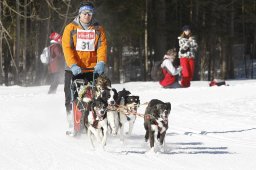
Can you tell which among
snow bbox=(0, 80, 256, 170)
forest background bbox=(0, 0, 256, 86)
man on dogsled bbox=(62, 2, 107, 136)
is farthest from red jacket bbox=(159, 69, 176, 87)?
forest background bbox=(0, 0, 256, 86)

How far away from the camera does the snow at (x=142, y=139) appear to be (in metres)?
7.34

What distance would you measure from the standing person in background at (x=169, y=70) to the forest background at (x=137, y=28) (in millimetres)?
9443

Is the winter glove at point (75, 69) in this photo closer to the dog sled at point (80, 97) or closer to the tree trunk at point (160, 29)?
the dog sled at point (80, 97)

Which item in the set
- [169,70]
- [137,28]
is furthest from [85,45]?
[137,28]

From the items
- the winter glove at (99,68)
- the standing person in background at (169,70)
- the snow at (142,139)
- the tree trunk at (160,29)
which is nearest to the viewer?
the snow at (142,139)

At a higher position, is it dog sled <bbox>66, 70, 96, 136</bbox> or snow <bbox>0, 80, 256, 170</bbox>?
dog sled <bbox>66, 70, 96, 136</bbox>

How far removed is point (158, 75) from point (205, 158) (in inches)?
395

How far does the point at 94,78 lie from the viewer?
29.7 feet

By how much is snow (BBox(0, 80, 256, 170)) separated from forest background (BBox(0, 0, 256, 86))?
1196 centimetres

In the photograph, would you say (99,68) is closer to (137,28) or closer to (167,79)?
(167,79)

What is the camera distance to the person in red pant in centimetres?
1803

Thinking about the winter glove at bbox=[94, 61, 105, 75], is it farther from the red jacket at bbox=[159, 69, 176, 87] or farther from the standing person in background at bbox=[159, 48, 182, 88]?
the red jacket at bbox=[159, 69, 176, 87]

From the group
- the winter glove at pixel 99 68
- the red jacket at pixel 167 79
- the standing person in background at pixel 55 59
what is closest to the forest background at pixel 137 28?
the red jacket at pixel 167 79

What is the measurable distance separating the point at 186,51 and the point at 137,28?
12.1 metres
